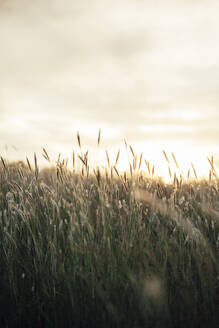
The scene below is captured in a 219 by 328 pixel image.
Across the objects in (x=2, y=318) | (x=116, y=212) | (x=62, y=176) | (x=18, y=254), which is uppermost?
(x=62, y=176)

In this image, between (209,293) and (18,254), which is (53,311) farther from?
(209,293)

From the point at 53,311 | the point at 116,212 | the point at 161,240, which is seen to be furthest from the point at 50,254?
the point at 161,240

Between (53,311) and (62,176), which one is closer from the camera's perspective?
(53,311)

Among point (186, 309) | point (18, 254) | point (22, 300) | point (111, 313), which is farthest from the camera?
point (18, 254)

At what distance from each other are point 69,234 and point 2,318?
0.75 meters

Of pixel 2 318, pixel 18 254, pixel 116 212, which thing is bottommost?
pixel 2 318

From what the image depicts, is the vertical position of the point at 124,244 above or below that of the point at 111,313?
above

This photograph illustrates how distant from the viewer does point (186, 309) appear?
2377 millimetres

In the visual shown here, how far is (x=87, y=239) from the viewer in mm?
2564

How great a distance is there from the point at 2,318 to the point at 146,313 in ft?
3.39

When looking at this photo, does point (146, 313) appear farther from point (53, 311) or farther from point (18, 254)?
point (18, 254)

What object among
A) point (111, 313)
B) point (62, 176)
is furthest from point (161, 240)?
point (62, 176)

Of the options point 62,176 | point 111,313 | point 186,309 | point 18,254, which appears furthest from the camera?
point 62,176

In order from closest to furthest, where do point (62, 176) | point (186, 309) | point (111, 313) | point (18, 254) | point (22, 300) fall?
point (111, 313)
point (186, 309)
point (22, 300)
point (18, 254)
point (62, 176)
